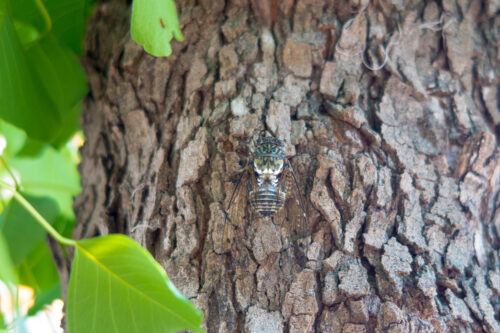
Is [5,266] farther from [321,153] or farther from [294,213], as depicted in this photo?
[321,153]

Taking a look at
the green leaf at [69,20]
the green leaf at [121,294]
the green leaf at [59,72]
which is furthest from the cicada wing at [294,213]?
the green leaf at [69,20]

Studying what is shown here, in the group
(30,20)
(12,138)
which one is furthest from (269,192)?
(30,20)

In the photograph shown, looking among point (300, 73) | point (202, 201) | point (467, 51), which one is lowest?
point (202, 201)

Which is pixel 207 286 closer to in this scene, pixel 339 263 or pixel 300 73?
pixel 339 263

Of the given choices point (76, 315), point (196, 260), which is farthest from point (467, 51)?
point (76, 315)

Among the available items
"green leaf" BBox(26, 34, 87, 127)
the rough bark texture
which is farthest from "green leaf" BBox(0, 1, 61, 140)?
the rough bark texture

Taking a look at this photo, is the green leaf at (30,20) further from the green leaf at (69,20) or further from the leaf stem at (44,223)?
the leaf stem at (44,223)
